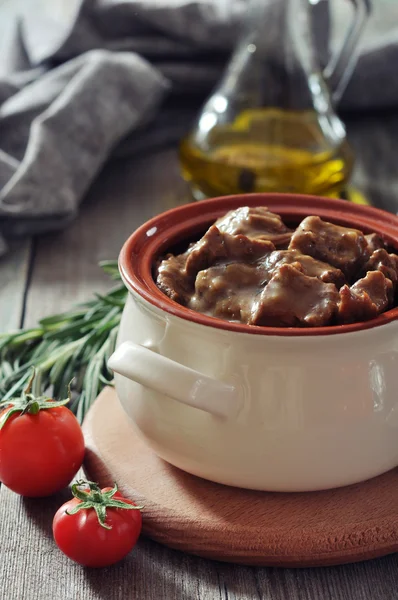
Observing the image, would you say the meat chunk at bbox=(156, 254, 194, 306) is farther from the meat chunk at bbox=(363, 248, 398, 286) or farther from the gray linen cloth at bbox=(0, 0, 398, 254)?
the gray linen cloth at bbox=(0, 0, 398, 254)

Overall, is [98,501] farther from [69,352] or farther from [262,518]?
[69,352]

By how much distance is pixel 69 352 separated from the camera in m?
1.67

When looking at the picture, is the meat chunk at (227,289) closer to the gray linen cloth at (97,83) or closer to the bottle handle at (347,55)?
the gray linen cloth at (97,83)

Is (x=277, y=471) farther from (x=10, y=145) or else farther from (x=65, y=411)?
(x=10, y=145)

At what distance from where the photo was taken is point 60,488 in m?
1.31

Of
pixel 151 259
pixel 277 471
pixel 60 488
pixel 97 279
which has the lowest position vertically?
→ pixel 97 279

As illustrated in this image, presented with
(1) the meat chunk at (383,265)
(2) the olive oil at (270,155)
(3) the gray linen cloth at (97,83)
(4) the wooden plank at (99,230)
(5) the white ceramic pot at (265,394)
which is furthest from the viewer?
(3) the gray linen cloth at (97,83)

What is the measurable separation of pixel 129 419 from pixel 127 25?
1792mm

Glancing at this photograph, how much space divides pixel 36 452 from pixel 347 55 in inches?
62.6

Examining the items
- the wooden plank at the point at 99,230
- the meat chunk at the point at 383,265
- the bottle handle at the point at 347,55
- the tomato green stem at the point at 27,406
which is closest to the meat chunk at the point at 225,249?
the meat chunk at the point at 383,265

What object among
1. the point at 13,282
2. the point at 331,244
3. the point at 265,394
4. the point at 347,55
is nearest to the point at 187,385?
the point at 265,394

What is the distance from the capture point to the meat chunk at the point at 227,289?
1.19 meters

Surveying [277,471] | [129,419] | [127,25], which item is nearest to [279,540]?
[277,471]

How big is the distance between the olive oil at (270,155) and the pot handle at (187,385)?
3.70ft
